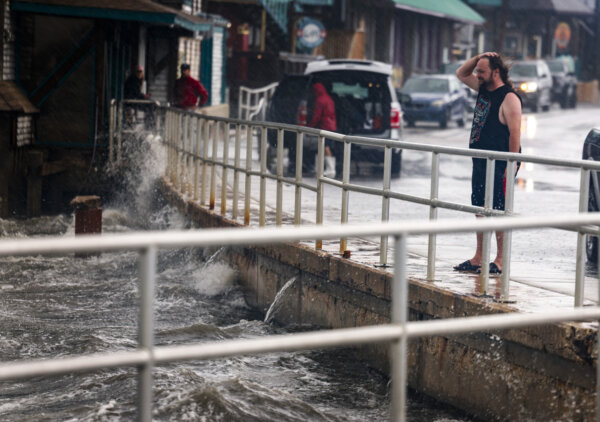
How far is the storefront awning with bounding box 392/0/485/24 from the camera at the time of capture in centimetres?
4178

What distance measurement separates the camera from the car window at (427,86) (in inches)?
1409

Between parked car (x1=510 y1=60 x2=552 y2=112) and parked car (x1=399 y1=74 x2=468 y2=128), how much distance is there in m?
5.79

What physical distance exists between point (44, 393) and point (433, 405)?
2.62 m

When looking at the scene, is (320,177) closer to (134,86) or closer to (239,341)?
(239,341)

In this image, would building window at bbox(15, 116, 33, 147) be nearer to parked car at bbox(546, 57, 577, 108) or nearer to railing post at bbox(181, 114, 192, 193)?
railing post at bbox(181, 114, 192, 193)

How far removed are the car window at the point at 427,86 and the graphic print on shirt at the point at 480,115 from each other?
27257mm

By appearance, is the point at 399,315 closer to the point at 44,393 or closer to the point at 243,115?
the point at 44,393

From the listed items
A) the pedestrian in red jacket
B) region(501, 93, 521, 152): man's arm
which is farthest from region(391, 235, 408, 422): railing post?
the pedestrian in red jacket

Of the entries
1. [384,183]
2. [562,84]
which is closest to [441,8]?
[562,84]

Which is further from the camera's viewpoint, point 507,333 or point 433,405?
point 433,405

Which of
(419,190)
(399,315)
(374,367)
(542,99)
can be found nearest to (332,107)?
(419,190)

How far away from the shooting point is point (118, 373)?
853 cm

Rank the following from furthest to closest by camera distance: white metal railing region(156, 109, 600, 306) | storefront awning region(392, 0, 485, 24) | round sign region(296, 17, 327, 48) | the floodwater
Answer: storefront awning region(392, 0, 485, 24) → round sign region(296, 17, 327, 48) → the floodwater → white metal railing region(156, 109, 600, 306)

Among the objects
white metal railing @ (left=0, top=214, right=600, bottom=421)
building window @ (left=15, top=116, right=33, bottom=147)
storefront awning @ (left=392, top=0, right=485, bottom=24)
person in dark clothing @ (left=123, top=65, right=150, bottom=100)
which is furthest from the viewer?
storefront awning @ (left=392, top=0, right=485, bottom=24)
